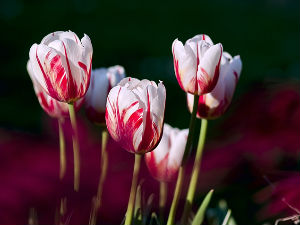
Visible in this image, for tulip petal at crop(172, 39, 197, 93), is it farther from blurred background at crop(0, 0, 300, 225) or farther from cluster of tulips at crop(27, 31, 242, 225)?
blurred background at crop(0, 0, 300, 225)

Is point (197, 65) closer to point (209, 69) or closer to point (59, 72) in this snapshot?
point (209, 69)

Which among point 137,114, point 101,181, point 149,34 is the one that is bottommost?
point 149,34

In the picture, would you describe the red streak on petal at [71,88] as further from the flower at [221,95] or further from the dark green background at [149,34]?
the dark green background at [149,34]

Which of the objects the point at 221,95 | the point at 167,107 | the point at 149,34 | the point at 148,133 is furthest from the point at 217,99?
the point at 149,34

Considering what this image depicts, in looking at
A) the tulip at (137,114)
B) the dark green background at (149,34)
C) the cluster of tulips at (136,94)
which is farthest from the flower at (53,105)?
the dark green background at (149,34)

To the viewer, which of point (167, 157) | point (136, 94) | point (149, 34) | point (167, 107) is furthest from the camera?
point (149, 34)

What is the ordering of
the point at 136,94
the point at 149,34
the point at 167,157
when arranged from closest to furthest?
the point at 136,94, the point at 167,157, the point at 149,34

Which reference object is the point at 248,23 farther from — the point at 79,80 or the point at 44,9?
the point at 79,80

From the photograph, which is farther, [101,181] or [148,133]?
[101,181]

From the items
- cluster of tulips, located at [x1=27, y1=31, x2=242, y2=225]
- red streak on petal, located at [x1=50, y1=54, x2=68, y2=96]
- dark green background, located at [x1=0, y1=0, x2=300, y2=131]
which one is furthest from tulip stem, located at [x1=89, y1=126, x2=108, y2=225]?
dark green background, located at [x1=0, y1=0, x2=300, y2=131]
